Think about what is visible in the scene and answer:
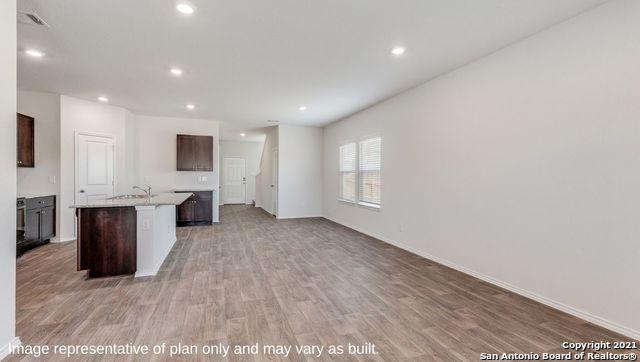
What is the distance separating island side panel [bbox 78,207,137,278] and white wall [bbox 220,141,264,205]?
789 centimetres

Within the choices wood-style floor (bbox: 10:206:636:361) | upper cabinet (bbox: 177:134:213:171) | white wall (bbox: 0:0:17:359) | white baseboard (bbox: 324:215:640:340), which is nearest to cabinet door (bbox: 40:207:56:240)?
wood-style floor (bbox: 10:206:636:361)

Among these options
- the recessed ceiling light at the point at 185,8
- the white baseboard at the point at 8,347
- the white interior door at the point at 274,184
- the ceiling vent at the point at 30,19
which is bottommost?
the white baseboard at the point at 8,347

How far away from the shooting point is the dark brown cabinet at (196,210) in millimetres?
6539

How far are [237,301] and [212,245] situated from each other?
7.86ft

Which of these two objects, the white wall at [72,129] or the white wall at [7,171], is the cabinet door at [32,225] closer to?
the white wall at [72,129]

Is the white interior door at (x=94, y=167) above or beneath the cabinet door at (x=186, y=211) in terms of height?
above

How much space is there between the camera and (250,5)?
2.33 meters

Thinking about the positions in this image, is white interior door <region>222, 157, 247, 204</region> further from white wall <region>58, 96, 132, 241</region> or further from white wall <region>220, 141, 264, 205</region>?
white wall <region>58, 96, 132, 241</region>

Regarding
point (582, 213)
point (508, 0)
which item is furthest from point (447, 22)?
point (582, 213)

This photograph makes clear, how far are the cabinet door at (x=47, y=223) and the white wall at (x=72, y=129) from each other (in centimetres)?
10

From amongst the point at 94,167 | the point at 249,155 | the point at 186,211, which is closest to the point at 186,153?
the point at 186,211

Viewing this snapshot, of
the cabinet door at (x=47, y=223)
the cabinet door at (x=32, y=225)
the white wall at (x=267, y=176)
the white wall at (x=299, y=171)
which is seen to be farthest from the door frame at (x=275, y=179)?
the cabinet door at (x=32, y=225)

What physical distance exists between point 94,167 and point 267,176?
14.9ft

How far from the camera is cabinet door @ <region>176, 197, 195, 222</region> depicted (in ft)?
21.4
